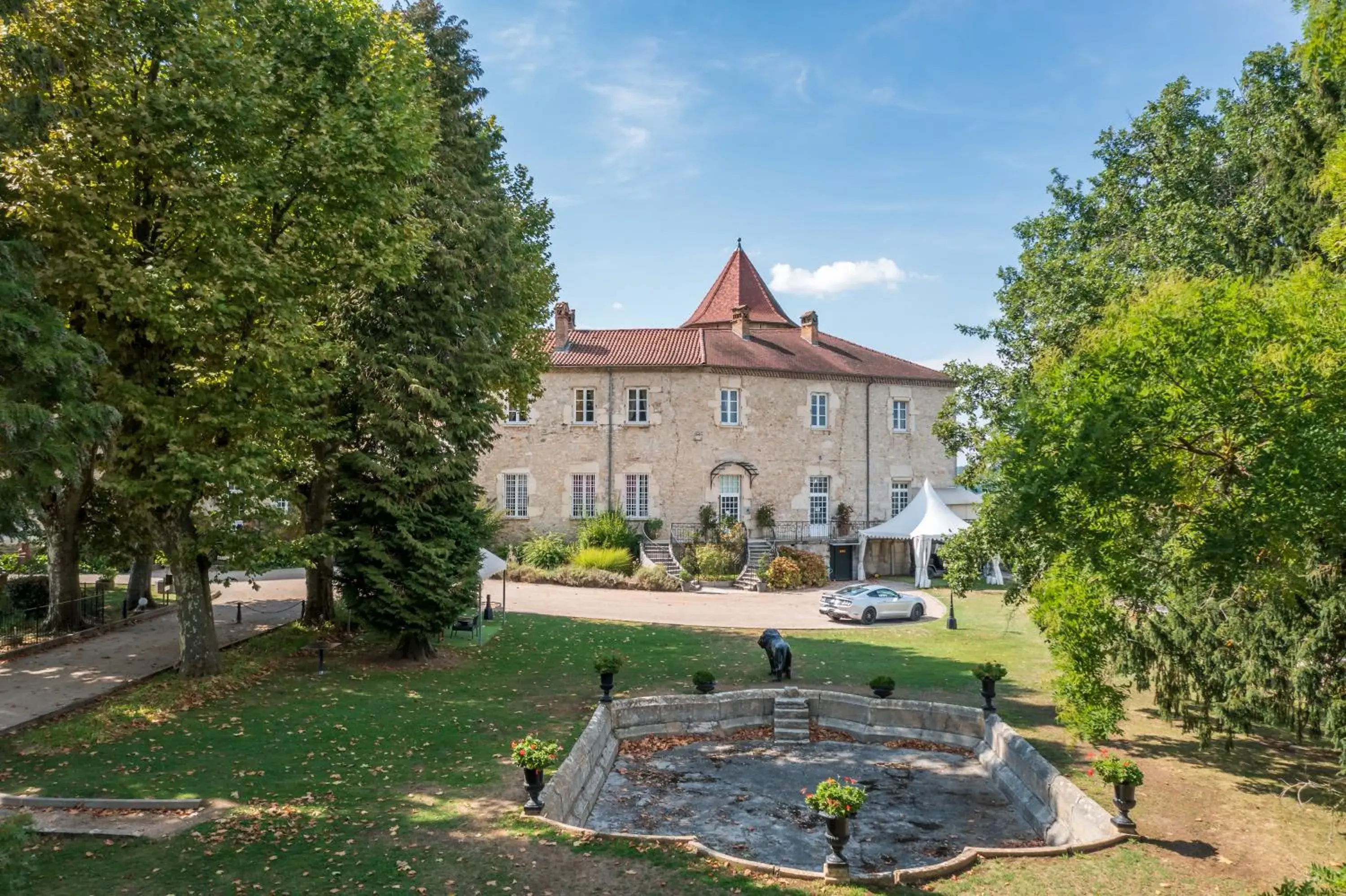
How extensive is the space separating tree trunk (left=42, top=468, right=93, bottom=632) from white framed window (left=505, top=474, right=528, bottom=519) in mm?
18661

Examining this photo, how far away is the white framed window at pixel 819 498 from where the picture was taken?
3731cm

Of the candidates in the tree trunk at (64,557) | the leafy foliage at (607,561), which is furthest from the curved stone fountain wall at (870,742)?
the leafy foliage at (607,561)

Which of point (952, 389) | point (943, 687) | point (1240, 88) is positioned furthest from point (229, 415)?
point (952, 389)

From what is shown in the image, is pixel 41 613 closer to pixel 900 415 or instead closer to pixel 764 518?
pixel 764 518

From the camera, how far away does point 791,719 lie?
14.9 m

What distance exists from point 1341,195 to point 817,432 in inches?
1110

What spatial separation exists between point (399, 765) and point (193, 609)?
7085 mm

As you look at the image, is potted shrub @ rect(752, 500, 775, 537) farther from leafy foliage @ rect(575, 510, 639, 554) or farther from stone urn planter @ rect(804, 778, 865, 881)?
stone urn planter @ rect(804, 778, 865, 881)

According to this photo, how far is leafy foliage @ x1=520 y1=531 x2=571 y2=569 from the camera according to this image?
111 feet

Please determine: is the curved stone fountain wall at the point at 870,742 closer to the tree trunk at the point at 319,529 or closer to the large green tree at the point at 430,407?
the large green tree at the point at 430,407

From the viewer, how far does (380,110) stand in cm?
1526

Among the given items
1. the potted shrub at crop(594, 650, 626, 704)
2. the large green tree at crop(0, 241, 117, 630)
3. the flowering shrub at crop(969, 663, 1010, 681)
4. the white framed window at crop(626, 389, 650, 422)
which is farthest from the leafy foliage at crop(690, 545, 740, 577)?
the large green tree at crop(0, 241, 117, 630)

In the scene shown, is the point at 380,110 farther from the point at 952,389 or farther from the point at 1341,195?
the point at 952,389

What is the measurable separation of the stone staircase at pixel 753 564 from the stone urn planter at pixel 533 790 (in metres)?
22.6
